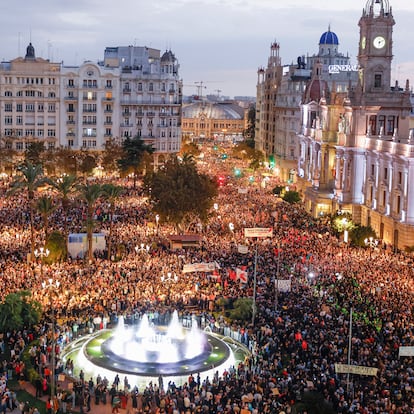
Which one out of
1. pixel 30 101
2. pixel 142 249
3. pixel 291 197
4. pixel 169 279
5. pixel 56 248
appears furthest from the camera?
pixel 30 101

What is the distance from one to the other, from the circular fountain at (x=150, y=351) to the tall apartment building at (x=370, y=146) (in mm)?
27250

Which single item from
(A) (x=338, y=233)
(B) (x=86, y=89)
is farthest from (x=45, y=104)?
(A) (x=338, y=233)

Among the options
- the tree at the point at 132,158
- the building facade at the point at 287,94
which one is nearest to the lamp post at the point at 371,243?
the building facade at the point at 287,94

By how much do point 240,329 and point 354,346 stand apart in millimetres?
6508

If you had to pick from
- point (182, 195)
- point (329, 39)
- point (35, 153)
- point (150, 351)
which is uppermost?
point (329, 39)

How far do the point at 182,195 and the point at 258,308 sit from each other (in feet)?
75.4

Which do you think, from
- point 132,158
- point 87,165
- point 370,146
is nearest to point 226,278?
point 370,146

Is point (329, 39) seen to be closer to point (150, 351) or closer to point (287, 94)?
point (287, 94)

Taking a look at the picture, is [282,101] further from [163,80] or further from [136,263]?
[136,263]

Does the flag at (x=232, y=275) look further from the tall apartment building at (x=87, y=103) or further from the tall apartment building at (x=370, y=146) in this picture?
the tall apartment building at (x=87, y=103)

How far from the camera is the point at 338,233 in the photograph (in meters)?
63.3

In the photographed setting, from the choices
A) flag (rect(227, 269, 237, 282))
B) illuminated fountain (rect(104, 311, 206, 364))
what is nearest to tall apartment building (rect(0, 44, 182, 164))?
flag (rect(227, 269, 237, 282))

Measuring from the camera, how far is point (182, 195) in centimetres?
6069

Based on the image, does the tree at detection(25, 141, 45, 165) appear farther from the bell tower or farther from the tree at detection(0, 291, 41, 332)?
the tree at detection(0, 291, 41, 332)
